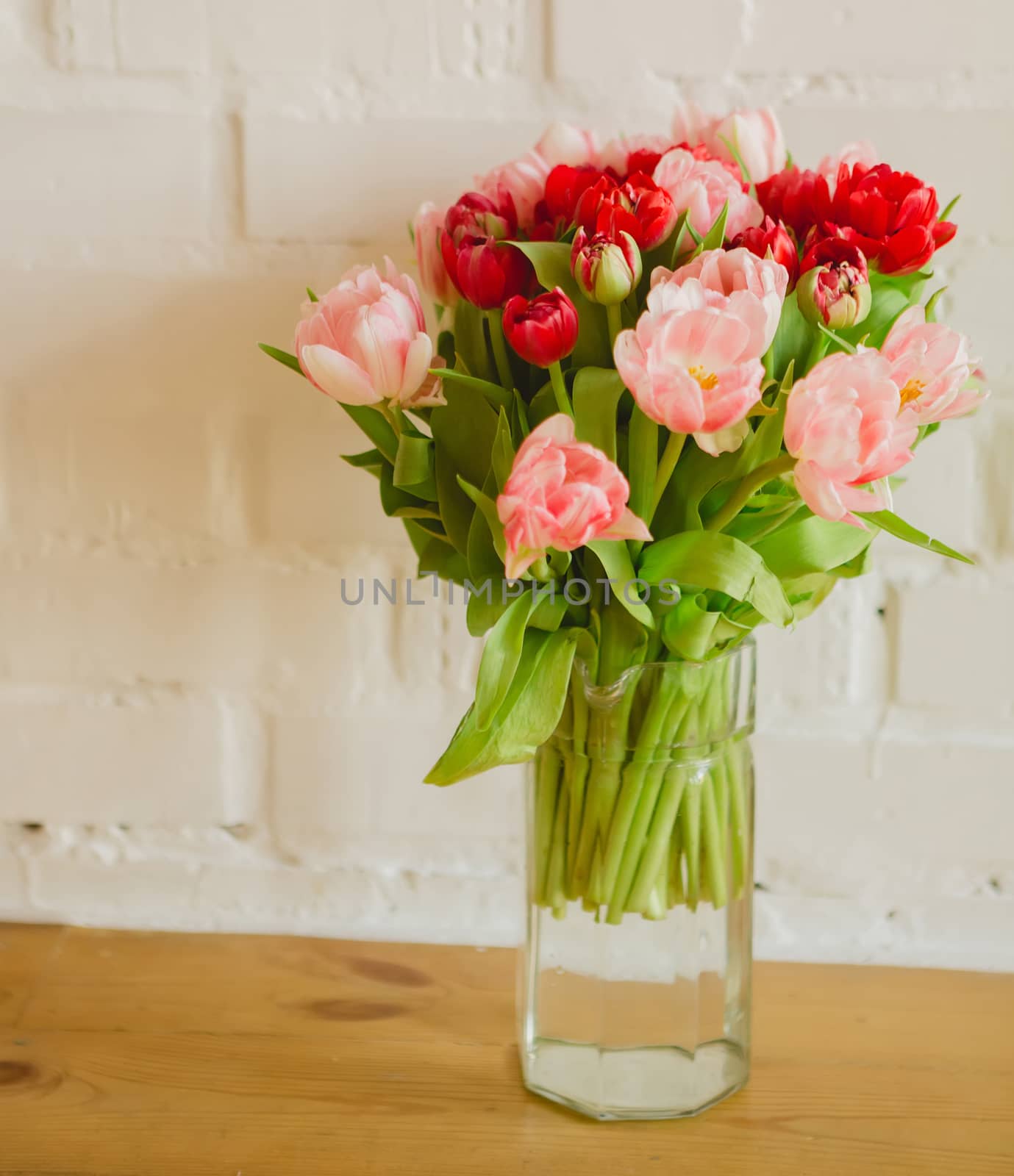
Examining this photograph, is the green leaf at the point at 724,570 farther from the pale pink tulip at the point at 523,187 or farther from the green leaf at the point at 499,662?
the pale pink tulip at the point at 523,187

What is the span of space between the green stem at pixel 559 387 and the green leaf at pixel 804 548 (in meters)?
0.12

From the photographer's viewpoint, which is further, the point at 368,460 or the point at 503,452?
the point at 368,460

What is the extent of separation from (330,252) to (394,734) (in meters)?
0.33

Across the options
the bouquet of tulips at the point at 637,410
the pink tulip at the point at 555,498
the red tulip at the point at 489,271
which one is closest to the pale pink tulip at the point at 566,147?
the bouquet of tulips at the point at 637,410

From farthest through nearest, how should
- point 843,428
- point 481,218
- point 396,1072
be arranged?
point 396,1072 → point 481,218 → point 843,428

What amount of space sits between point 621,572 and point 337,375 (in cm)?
15

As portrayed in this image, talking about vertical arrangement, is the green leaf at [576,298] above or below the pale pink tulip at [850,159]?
below

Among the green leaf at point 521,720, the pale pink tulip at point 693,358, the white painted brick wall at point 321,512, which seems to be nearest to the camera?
the pale pink tulip at point 693,358

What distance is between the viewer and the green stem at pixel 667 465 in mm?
496

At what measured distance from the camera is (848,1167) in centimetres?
59

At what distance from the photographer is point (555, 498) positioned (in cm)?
44

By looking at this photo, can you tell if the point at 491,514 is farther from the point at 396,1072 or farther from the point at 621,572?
the point at 396,1072

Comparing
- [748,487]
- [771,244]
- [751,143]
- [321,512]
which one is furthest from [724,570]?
[321,512]

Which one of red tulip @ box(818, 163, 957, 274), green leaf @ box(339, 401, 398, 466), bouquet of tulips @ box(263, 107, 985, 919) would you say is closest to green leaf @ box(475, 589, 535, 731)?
bouquet of tulips @ box(263, 107, 985, 919)
